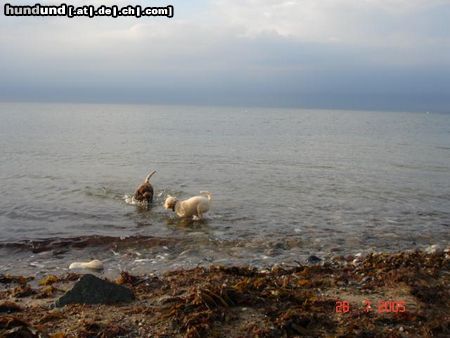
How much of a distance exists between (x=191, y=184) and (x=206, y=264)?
426 inches

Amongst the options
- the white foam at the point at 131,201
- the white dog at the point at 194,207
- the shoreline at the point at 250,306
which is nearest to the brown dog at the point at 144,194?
the white foam at the point at 131,201

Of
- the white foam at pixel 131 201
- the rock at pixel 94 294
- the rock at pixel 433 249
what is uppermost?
the rock at pixel 94 294

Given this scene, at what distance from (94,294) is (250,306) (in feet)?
7.94

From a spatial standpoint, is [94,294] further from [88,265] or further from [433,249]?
[433,249]

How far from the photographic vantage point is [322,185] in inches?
812

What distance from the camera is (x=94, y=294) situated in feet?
23.0

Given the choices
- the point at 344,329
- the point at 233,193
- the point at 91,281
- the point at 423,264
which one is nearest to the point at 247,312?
the point at 344,329

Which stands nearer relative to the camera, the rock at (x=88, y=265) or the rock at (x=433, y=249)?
the rock at (x=88, y=265)

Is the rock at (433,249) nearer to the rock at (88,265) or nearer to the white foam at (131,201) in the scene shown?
the rock at (88,265)

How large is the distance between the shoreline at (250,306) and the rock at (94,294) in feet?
0.46
